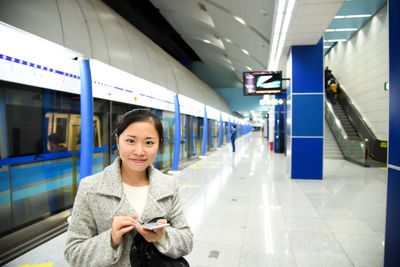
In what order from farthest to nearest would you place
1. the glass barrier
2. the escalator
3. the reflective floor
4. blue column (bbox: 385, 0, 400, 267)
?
the escalator, the glass barrier, the reflective floor, blue column (bbox: 385, 0, 400, 267)

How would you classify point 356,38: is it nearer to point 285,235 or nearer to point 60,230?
point 285,235

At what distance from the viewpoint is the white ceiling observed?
205 inches

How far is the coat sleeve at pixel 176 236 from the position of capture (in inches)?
47.4

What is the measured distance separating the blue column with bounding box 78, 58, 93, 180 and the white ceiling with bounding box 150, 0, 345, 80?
3858 mm

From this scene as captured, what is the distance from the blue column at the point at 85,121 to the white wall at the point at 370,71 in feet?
34.5

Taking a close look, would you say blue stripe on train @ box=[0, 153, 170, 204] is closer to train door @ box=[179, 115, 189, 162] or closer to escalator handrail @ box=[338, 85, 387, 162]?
train door @ box=[179, 115, 189, 162]

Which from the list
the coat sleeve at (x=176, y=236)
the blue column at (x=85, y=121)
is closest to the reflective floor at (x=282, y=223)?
the blue column at (x=85, y=121)

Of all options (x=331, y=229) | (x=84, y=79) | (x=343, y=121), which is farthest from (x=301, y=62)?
(x=343, y=121)

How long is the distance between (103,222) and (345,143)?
1262 centimetres

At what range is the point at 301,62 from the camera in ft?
23.8

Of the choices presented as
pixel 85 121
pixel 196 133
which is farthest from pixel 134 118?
pixel 196 133

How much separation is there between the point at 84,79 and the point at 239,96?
24.4 m

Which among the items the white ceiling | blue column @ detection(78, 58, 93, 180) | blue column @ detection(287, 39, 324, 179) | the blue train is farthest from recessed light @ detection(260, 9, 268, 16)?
blue column @ detection(78, 58, 93, 180)

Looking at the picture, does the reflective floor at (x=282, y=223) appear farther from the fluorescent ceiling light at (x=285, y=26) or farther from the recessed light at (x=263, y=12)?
the recessed light at (x=263, y=12)
